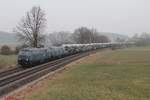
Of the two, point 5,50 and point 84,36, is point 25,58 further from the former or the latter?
point 84,36

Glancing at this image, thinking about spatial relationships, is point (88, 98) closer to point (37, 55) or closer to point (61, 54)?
point (37, 55)

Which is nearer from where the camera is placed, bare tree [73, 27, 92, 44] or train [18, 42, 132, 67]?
train [18, 42, 132, 67]

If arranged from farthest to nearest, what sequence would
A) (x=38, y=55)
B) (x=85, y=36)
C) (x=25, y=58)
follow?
(x=85, y=36)
(x=38, y=55)
(x=25, y=58)

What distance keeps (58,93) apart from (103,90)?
2893 mm

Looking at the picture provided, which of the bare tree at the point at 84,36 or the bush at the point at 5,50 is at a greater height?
the bare tree at the point at 84,36

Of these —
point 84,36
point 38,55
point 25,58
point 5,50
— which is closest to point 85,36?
point 84,36

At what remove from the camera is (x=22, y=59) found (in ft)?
121

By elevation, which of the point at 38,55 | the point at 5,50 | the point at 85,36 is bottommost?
the point at 5,50

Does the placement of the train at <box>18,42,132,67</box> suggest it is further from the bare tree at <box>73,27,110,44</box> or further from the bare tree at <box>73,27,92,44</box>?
the bare tree at <box>73,27,110,44</box>

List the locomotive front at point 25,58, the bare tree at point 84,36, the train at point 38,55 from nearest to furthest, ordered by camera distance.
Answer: the locomotive front at point 25,58 → the train at point 38,55 → the bare tree at point 84,36

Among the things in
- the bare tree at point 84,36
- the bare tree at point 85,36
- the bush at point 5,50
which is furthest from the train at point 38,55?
the bare tree at point 85,36

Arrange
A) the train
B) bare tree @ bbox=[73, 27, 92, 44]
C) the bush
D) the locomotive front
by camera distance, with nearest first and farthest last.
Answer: the locomotive front
the train
the bush
bare tree @ bbox=[73, 27, 92, 44]

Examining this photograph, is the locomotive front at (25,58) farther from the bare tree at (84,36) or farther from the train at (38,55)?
the bare tree at (84,36)

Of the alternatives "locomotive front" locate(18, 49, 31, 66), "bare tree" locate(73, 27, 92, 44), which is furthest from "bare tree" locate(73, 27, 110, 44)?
"locomotive front" locate(18, 49, 31, 66)
